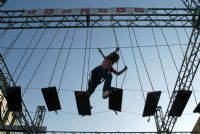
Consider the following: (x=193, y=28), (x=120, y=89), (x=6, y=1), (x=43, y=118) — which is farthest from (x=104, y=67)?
(x=43, y=118)

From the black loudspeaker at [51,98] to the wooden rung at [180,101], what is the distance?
14.6ft

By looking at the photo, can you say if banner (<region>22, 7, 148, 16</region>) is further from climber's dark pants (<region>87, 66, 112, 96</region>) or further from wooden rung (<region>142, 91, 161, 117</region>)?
wooden rung (<region>142, 91, 161, 117</region>)

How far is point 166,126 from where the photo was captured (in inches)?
603

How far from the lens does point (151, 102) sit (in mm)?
12438

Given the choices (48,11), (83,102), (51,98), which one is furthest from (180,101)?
(48,11)

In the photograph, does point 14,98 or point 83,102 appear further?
point 14,98

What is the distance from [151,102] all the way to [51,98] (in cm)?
372

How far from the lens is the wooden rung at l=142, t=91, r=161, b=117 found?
40.0 ft

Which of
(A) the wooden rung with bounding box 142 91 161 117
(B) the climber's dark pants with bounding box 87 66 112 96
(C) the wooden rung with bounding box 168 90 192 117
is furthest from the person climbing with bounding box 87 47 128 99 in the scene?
(C) the wooden rung with bounding box 168 90 192 117

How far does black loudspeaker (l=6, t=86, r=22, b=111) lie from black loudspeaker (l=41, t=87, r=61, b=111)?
94cm

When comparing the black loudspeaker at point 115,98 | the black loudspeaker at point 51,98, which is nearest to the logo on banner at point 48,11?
the black loudspeaker at point 51,98

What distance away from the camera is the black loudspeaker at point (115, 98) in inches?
455

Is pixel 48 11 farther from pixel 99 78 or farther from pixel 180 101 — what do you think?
pixel 180 101

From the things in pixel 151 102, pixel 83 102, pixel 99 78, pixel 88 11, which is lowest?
pixel 83 102
